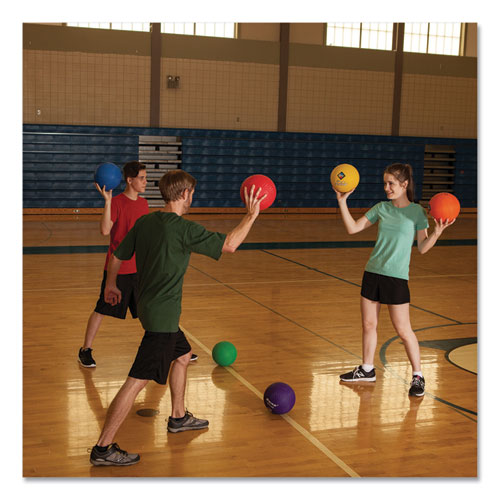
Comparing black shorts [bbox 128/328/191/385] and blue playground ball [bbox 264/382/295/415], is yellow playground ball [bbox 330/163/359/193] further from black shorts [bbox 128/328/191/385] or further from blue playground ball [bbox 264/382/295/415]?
black shorts [bbox 128/328/191/385]

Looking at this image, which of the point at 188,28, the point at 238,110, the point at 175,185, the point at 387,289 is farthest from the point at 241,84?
the point at 175,185

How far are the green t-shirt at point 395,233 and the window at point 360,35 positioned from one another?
12.7 metres

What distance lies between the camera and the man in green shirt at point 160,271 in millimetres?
3404

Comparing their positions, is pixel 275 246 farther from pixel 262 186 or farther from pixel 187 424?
pixel 262 186

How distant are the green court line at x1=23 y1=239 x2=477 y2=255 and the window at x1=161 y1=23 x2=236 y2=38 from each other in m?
5.85

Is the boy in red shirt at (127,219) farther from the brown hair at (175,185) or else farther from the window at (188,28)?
the window at (188,28)

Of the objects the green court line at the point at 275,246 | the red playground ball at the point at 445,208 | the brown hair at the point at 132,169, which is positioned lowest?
the green court line at the point at 275,246

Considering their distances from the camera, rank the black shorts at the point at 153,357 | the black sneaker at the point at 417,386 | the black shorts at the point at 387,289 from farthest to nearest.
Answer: the black sneaker at the point at 417,386
the black shorts at the point at 387,289
the black shorts at the point at 153,357

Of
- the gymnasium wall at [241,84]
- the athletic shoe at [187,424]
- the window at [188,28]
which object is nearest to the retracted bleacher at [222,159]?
the gymnasium wall at [241,84]

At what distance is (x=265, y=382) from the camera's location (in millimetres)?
4984

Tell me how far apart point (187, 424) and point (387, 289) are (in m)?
Answer: 1.60

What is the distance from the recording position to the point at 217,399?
461 cm
